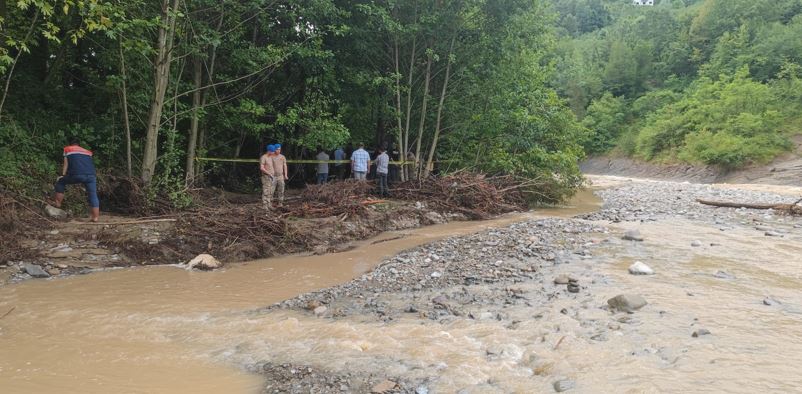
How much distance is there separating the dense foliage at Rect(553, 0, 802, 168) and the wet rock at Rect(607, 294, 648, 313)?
2312cm

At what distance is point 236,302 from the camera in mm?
6344

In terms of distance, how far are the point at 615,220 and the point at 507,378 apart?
10.7 meters

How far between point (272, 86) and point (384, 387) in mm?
15321

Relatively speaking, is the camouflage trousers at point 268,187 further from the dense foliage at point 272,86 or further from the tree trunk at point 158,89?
the tree trunk at point 158,89

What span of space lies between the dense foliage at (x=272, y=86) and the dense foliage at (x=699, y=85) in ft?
37.9

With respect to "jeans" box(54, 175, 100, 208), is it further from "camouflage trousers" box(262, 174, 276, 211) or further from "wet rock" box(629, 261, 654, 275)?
"wet rock" box(629, 261, 654, 275)

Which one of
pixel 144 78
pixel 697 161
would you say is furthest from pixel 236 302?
pixel 697 161

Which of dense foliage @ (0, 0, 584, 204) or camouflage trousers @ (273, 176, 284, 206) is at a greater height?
dense foliage @ (0, 0, 584, 204)

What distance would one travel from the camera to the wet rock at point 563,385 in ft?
12.4

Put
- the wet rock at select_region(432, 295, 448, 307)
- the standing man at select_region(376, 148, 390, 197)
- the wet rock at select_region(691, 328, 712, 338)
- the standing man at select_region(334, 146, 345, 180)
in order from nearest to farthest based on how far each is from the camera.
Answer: the wet rock at select_region(691, 328, 712, 338) → the wet rock at select_region(432, 295, 448, 307) → the standing man at select_region(376, 148, 390, 197) → the standing man at select_region(334, 146, 345, 180)

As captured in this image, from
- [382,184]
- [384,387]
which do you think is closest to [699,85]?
[382,184]

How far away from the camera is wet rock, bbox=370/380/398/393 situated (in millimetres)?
3797

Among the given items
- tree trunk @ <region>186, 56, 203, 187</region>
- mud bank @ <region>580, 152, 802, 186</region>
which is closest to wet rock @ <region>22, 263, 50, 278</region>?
tree trunk @ <region>186, 56, 203, 187</region>

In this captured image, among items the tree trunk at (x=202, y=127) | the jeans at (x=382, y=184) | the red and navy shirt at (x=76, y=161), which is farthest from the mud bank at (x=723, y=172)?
the red and navy shirt at (x=76, y=161)
